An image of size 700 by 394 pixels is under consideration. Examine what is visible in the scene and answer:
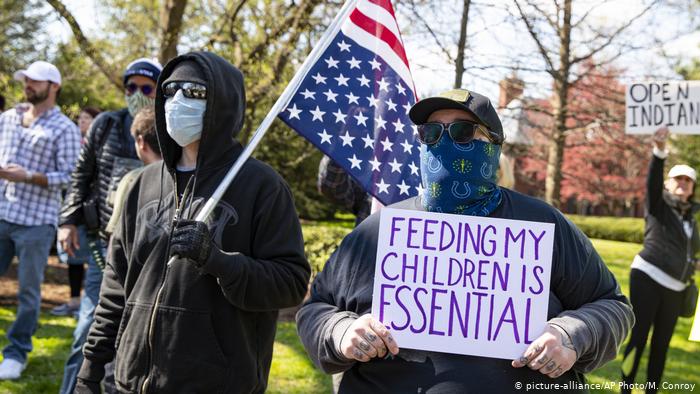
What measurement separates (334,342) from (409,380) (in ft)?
0.81

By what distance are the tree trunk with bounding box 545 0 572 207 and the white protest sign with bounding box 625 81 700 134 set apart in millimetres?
1924

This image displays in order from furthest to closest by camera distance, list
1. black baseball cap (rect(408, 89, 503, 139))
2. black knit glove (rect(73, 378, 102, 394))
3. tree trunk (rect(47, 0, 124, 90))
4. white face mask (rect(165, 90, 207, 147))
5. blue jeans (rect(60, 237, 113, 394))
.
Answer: tree trunk (rect(47, 0, 124, 90))
blue jeans (rect(60, 237, 113, 394))
white face mask (rect(165, 90, 207, 147))
black knit glove (rect(73, 378, 102, 394))
black baseball cap (rect(408, 89, 503, 139))

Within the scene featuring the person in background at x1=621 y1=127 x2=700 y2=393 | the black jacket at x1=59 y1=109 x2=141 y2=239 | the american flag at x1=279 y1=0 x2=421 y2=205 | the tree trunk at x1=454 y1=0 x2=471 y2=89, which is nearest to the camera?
the american flag at x1=279 y1=0 x2=421 y2=205

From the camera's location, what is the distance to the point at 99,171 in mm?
4812

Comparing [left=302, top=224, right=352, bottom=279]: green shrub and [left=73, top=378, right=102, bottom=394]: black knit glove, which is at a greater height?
[left=302, top=224, right=352, bottom=279]: green shrub

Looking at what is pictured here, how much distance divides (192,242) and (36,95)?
3.88 m

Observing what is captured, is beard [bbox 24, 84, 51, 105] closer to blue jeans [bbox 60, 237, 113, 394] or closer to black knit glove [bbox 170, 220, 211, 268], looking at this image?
blue jeans [bbox 60, 237, 113, 394]

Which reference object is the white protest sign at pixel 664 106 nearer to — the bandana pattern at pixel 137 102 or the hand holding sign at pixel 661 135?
the hand holding sign at pixel 661 135

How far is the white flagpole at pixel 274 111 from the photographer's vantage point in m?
2.77

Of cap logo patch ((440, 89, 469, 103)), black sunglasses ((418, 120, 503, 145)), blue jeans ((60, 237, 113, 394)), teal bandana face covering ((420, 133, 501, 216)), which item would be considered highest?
cap logo patch ((440, 89, 469, 103))

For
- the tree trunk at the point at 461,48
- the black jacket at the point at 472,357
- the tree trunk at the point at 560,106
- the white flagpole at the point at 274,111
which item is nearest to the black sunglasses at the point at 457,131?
the black jacket at the point at 472,357

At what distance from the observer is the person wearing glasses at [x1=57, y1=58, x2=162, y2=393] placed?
4.62 metres

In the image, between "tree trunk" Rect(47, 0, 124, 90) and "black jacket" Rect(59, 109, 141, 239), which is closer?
"black jacket" Rect(59, 109, 141, 239)

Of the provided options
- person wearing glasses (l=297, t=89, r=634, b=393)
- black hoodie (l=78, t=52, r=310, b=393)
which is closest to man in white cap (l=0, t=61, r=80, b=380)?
black hoodie (l=78, t=52, r=310, b=393)
